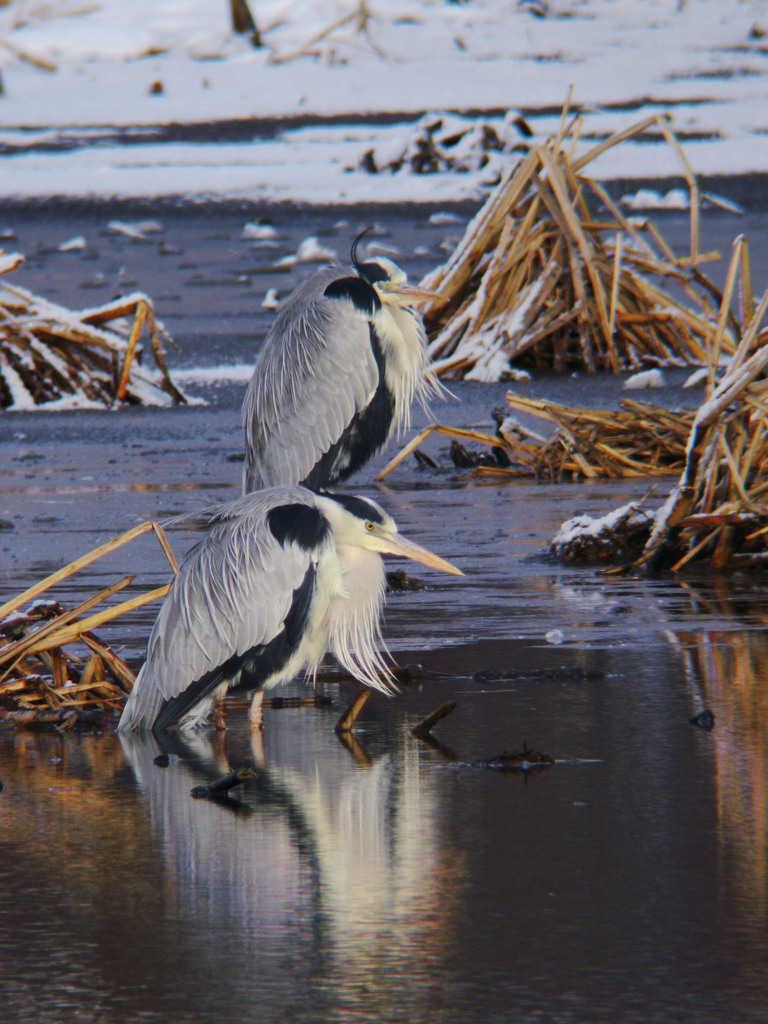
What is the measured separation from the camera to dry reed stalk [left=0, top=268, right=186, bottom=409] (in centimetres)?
1177

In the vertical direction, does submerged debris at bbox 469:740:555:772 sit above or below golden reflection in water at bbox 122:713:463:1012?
above

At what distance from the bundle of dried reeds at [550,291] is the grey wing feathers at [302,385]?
379 centimetres

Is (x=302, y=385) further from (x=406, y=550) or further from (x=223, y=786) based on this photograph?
(x=223, y=786)

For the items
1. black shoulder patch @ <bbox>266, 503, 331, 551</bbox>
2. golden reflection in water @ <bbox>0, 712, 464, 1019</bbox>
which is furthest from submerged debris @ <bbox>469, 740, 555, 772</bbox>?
black shoulder patch @ <bbox>266, 503, 331, 551</bbox>

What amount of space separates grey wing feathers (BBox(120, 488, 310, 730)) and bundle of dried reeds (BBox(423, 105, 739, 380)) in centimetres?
666

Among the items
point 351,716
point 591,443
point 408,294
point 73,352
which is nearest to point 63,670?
point 351,716

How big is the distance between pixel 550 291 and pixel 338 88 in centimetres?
2397

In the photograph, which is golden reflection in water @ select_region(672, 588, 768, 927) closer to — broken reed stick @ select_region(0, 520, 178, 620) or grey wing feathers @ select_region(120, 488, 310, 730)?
grey wing feathers @ select_region(120, 488, 310, 730)

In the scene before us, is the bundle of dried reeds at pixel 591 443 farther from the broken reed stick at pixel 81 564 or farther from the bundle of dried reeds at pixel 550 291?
the broken reed stick at pixel 81 564

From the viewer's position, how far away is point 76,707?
5059 mm

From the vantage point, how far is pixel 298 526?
5.08 m

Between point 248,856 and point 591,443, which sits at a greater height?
point 591,443

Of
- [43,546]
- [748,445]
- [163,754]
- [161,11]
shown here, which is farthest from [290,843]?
[161,11]

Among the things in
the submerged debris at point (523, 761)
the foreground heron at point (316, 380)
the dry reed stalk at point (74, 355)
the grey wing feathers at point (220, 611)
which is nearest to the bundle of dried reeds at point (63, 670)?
the grey wing feathers at point (220, 611)
